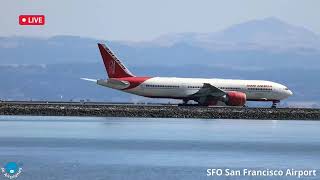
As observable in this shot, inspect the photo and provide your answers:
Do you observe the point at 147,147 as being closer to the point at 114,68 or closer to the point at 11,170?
the point at 11,170

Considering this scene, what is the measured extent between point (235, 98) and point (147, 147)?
1899 inches

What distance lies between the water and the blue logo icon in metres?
0.52

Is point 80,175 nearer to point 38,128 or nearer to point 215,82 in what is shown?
point 38,128

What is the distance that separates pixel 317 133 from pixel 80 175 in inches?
1858

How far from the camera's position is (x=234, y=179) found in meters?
48.6

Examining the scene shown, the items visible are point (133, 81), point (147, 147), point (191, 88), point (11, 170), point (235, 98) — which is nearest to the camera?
point (11, 170)

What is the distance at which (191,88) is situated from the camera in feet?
383

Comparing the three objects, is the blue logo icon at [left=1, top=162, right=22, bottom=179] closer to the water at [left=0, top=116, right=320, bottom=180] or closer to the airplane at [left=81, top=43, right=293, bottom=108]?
the water at [left=0, top=116, right=320, bottom=180]

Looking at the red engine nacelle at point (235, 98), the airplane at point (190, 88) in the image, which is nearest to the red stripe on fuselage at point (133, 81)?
the airplane at point (190, 88)

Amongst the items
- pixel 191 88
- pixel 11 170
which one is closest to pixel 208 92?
pixel 191 88

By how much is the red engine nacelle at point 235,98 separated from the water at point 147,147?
9.07 metres

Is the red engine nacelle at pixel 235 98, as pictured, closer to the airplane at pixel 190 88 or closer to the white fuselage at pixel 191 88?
the airplane at pixel 190 88

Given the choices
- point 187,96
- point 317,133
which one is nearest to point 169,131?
point 317,133

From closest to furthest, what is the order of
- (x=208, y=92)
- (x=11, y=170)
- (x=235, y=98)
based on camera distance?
1. (x=11, y=170)
2. (x=235, y=98)
3. (x=208, y=92)
